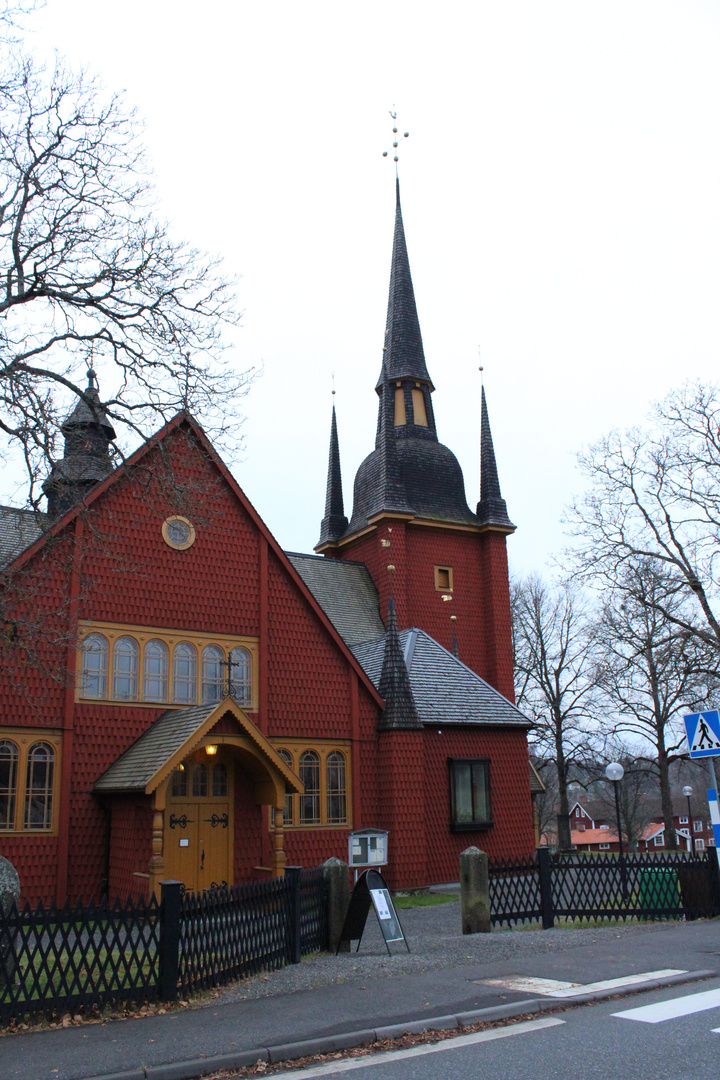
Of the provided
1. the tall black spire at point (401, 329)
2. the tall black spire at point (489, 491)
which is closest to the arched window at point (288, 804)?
the tall black spire at point (489, 491)

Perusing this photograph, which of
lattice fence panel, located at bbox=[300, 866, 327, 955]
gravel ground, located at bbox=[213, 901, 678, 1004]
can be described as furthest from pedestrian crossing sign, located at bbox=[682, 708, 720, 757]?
lattice fence panel, located at bbox=[300, 866, 327, 955]

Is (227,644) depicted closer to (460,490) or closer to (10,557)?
(10,557)

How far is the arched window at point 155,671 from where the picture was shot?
19.5 metres

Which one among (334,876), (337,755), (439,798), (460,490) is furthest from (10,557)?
(460,490)

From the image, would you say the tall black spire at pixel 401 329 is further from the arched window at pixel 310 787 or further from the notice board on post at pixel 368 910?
the notice board on post at pixel 368 910

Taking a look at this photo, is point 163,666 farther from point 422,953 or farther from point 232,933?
point 232,933

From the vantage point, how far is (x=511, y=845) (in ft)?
77.5

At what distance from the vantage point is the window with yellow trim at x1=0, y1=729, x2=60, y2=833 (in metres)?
17.2

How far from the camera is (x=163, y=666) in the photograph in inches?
778

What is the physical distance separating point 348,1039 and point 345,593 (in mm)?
22705

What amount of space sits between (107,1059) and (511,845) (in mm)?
17496

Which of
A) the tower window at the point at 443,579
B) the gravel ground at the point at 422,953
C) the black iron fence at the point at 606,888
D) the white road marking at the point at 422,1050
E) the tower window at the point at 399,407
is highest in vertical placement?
the tower window at the point at 399,407

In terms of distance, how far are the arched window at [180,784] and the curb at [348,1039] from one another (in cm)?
1089

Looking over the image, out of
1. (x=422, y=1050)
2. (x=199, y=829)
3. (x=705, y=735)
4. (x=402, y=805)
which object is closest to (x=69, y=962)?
(x=422, y=1050)
